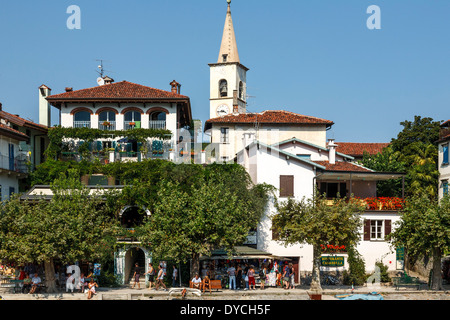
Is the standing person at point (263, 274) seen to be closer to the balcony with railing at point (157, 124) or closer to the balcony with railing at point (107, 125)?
the balcony with railing at point (157, 124)

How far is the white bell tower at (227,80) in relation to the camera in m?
83.1

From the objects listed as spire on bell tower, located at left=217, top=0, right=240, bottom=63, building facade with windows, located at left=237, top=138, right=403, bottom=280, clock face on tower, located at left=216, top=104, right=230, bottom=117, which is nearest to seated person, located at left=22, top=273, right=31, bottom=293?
building facade with windows, located at left=237, top=138, right=403, bottom=280

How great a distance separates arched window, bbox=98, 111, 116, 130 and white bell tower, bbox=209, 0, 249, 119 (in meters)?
29.1

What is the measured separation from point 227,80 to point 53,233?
173ft

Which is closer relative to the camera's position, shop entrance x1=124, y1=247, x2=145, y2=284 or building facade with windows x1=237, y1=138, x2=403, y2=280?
shop entrance x1=124, y1=247, x2=145, y2=284

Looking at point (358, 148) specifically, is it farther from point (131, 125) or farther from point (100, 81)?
point (100, 81)

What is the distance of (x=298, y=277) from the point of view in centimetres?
4391

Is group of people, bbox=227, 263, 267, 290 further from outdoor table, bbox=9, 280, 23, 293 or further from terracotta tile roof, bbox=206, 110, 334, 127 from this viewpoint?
terracotta tile roof, bbox=206, 110, 334, 127

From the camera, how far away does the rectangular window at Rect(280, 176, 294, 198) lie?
45.2m

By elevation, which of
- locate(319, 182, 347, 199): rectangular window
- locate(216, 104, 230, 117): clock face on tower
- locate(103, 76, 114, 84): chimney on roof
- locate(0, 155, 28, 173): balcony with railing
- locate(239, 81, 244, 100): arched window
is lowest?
locate(319, 182, 347, 199): rectangular window

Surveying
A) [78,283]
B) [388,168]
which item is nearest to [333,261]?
[388,168]

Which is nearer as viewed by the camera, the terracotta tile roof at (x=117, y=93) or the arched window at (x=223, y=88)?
the terracotta tile roof at (x=117, y=93)

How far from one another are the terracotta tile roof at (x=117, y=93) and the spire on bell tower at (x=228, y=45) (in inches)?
1273

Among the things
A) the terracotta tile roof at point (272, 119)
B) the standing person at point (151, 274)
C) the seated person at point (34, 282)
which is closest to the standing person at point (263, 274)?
the standing person at point (151, 274)
